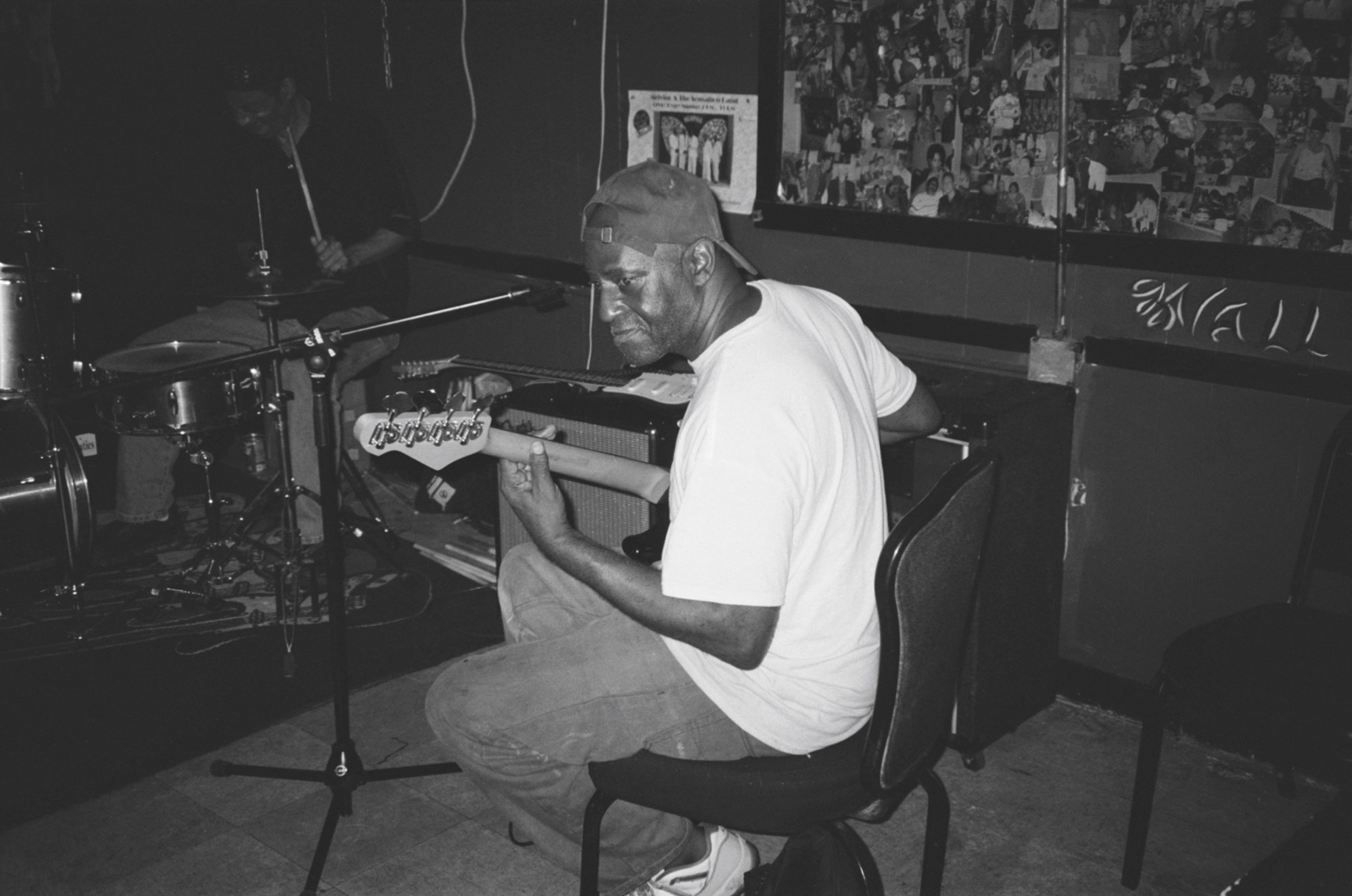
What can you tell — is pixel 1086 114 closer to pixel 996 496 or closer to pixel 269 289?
pixel 996 496

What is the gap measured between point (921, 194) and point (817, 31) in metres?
0.53

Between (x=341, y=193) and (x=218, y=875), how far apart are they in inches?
112

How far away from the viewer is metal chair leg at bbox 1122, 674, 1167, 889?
2.29 m

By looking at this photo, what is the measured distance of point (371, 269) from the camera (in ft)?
14.8

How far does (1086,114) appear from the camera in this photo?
279 cm

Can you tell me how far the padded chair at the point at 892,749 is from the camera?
5.40 feet

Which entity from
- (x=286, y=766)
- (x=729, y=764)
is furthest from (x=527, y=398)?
(x=729, y=764)

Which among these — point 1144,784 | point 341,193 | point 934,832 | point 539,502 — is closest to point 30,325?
point 341,193

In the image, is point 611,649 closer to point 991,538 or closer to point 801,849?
point 801,849

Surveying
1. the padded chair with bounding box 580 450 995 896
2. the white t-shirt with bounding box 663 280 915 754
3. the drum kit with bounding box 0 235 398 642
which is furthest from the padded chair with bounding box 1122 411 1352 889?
the drum kit with bounding box 0 235 398 642

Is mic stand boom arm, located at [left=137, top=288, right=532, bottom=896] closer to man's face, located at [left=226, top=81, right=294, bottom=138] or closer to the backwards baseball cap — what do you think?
the backwards baseball cap

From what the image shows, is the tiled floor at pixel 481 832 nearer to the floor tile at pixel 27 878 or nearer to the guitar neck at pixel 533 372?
the floor tile at pixel 27 878

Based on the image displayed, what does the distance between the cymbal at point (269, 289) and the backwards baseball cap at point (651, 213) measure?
204 centimetres

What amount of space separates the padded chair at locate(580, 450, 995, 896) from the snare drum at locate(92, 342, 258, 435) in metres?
2.48
